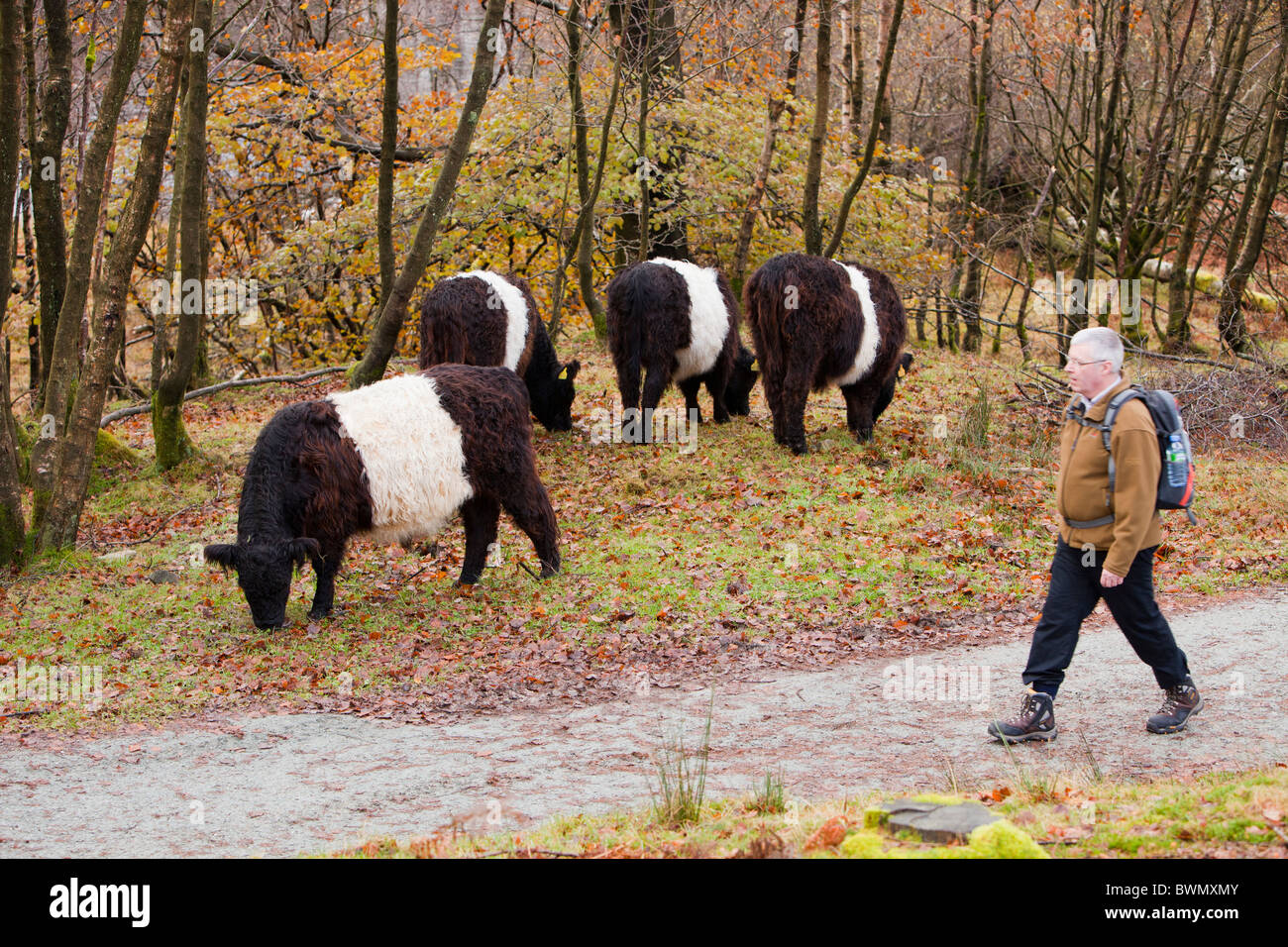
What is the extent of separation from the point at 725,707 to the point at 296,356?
59.7 feet

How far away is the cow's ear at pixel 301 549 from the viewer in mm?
8172

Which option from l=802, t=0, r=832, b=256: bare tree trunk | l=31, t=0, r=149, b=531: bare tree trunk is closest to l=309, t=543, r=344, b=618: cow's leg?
l=31, t=0, r=149, b=531: bare tree trunk

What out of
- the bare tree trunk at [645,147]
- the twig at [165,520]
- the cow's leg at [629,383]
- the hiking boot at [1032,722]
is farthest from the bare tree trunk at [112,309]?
the hiking boot at [1032,722]

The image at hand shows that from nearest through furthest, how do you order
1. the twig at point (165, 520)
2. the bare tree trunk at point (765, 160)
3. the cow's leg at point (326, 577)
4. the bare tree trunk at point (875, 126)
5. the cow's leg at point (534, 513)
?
the cow's leg at point (326, 577) → the cow's leg at point (534, 513) → the twig at point (165, 520) → the bare tree trunk at point (875, 126) → the bare tree trunk at point (765, 160)

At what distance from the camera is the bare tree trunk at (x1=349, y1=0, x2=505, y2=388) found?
39.5 ft

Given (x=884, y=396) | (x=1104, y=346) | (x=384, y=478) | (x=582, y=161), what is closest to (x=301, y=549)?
(x=384, y=478)

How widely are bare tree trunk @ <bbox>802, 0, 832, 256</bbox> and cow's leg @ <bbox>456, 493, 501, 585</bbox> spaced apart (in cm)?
794

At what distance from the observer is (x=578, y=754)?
20.6ft

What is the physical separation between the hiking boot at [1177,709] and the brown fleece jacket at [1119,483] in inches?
38.3

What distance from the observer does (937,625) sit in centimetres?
859

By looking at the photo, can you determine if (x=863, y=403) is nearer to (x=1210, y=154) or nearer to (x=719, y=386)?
Result: (x=719, y=386)

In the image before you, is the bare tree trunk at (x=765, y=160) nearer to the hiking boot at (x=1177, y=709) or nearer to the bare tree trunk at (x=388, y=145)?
the bare tree trunk at (x=388, y=145)

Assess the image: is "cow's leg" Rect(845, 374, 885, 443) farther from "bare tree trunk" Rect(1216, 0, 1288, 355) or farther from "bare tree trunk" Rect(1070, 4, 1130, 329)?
"bare tree trunk" Rect(1070, 4, 1130, 329)

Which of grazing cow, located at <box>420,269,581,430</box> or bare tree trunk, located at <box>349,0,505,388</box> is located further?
grazing cow, located at <box>420,269,581,430</box>
